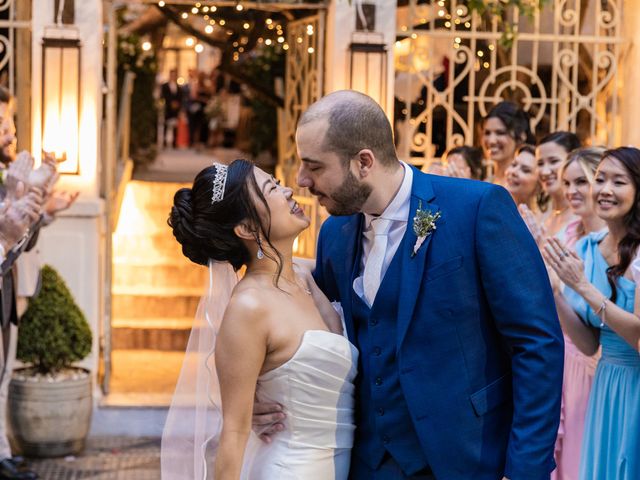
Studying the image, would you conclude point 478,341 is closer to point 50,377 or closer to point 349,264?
point 349,264

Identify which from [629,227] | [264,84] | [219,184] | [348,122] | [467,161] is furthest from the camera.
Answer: [264,84]

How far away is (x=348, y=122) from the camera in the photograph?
10.2ft

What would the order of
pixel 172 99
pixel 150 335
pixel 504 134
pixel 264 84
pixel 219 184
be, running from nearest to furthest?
1. pixel 219 184
2. pixel 504 134
3. pixel 150 335
4. pixel 264 84
5. pixel 172 99

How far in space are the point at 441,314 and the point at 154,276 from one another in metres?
7.93

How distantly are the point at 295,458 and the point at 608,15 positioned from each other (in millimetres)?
5872

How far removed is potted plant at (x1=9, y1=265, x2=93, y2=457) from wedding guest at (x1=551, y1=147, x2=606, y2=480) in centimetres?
315

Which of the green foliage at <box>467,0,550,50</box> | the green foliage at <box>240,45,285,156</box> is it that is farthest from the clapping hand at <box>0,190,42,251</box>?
the green foliage at <box>240,45,285,156</box>

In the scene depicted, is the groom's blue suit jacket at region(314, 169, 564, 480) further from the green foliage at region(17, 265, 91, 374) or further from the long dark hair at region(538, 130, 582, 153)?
the green foliage at region(17, 265, 91, 374)

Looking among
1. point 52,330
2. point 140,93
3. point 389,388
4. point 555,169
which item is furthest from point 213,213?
point 140,93

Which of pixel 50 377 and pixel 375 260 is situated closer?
pixel 375 260

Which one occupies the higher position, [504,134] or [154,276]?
[504,134]

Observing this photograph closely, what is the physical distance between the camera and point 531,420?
309 cm

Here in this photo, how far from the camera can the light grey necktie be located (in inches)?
130

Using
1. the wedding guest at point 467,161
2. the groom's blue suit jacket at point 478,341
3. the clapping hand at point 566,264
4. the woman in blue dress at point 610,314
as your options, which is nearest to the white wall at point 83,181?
the wedding guest at point 467,161
